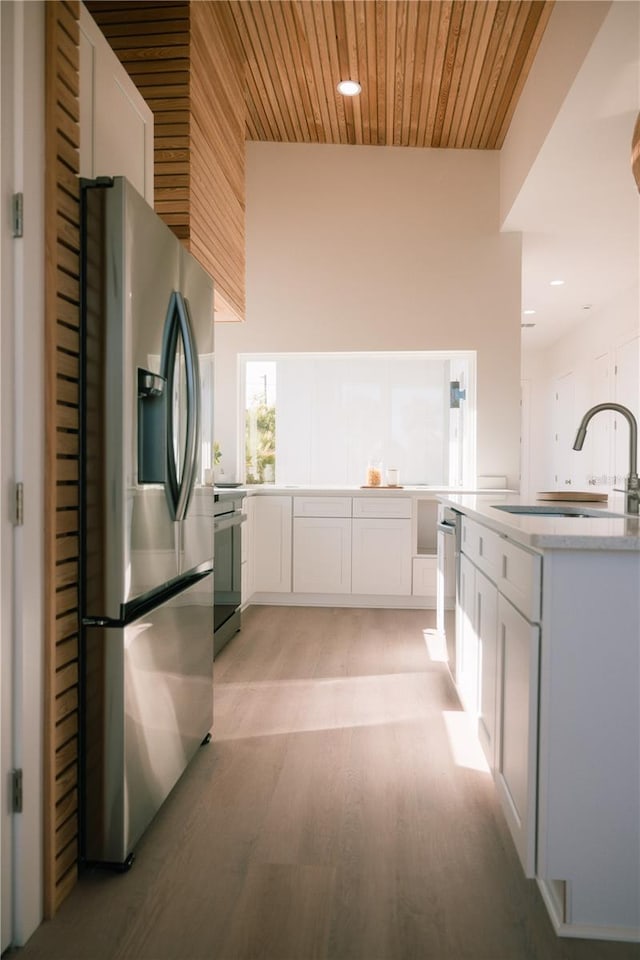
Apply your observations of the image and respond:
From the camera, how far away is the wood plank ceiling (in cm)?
354

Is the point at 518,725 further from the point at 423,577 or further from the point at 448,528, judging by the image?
the point at 423,577

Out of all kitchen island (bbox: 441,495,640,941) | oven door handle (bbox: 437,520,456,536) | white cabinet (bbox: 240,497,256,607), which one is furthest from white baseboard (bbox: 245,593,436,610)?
kitchen island (bbox: 441,495,640,941)

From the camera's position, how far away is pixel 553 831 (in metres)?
1.49

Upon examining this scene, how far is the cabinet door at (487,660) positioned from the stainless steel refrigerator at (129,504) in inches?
38.2

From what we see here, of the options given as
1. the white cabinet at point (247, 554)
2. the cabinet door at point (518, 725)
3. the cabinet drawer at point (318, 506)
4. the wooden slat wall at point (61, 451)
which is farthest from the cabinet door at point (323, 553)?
the wooden slat wall at point (61, 451)

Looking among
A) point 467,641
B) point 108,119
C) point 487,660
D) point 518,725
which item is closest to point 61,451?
point 108,119

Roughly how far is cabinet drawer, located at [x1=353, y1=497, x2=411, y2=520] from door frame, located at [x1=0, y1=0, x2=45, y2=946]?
3632mm

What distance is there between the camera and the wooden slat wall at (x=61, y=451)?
152 cm

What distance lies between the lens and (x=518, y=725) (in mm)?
1662

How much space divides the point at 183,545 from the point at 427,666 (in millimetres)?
1925

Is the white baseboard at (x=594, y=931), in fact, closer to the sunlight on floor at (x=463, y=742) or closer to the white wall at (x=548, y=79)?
the sunlight on floor at (x=463, y=742)

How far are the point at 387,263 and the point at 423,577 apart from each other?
2.43 m

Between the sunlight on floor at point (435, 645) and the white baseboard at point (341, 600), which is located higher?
the white baseboard at point (341, 600)

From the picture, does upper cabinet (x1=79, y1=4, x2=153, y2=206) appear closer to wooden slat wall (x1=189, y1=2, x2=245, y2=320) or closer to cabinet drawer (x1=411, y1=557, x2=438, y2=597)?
wooden slat wall (x1=189, y1=2, x2=245, y2=320)
